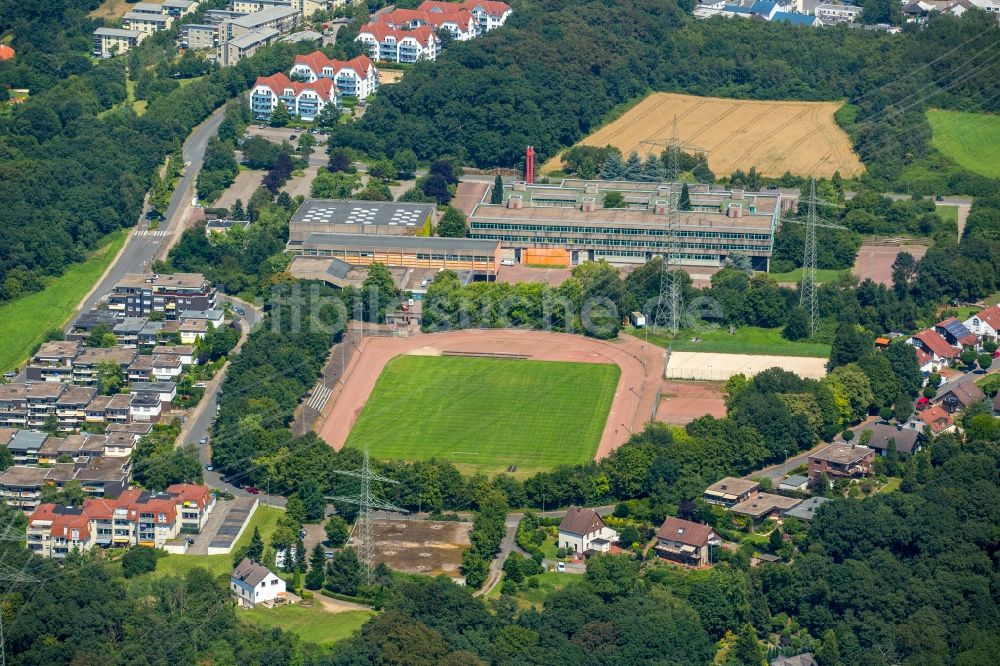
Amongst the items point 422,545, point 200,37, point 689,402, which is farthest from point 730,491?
point 200,37

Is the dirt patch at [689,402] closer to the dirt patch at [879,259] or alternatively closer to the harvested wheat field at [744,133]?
the dirt patch at [879,259]

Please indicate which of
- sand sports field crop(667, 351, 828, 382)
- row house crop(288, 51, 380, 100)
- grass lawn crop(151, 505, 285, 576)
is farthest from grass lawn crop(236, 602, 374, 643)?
row house crop(288, 51, 380, 100)

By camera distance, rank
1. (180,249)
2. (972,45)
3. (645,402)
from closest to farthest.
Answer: (645,402)
(180,249)
(972,45)

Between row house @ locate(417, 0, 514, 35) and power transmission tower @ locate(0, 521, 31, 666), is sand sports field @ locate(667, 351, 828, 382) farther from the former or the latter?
row house @ locate(417, 0, 514, 35)

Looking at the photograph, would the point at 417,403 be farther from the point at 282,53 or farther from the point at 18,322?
the point at 282,53

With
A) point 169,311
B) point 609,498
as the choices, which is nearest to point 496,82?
point 169,311

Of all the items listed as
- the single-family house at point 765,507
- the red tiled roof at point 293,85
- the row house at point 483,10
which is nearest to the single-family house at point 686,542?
the single-family house at point 765,507

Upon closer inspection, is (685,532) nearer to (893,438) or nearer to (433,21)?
(893,438)
